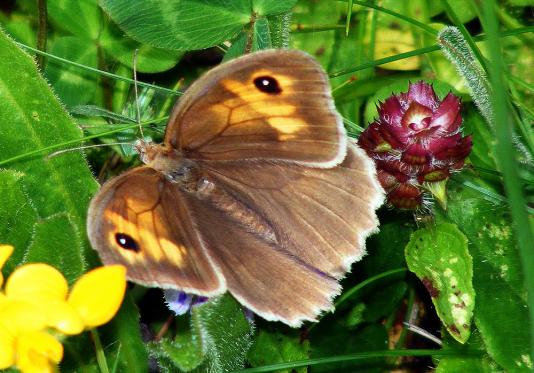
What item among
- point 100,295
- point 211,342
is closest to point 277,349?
point 211,342

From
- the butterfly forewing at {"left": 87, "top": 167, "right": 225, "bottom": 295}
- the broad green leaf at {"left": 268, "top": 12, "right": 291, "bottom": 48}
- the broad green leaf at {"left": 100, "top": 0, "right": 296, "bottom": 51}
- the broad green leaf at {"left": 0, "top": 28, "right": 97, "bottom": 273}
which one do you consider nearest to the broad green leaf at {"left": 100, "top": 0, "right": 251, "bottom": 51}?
the broad green leaf at {"left": 100, "top": 0, "right": 296, "bottom": 51}

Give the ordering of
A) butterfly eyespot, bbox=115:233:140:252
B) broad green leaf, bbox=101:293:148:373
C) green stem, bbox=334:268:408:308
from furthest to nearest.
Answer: green stem, bbox=334:268:408:308 → broad green leaf, bbox=101:293:148:373 → butterfly eyespot, bbox=115:233:140:252

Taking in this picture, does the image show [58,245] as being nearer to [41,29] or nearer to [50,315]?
[50,315]

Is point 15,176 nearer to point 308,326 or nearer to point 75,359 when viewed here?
point 75,359

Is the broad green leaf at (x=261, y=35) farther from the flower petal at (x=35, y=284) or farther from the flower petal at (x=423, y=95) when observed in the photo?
the flower petal at (x=35, y=284)

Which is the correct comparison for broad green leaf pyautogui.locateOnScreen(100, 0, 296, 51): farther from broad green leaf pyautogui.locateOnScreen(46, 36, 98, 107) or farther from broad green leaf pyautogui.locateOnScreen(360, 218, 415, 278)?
broad green leaf pyautogui.locateOnScreen(360, 218, 415, 278)
